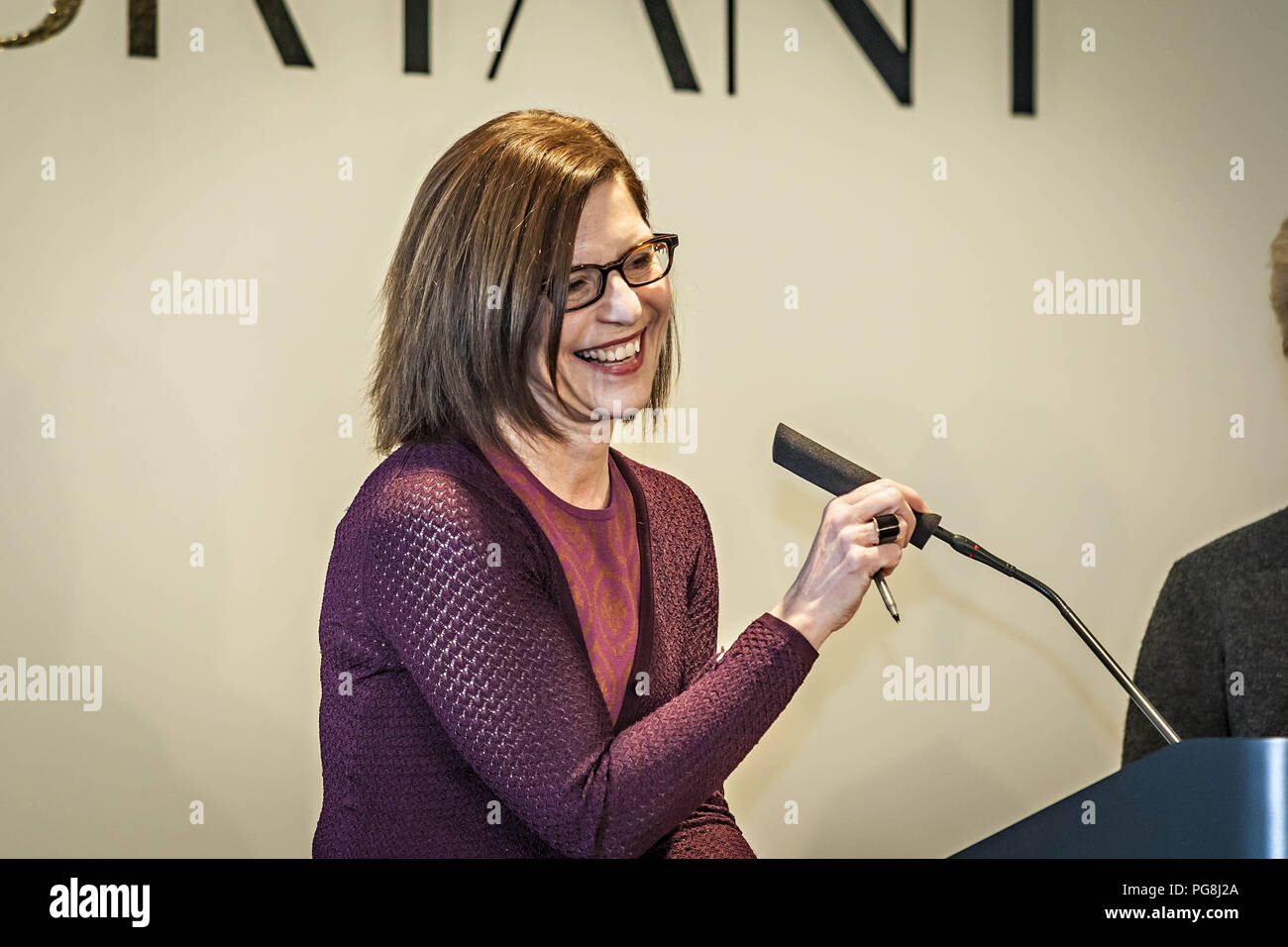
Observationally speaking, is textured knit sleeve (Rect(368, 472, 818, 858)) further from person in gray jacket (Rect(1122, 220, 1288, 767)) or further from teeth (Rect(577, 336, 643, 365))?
person in gray jacket (Rect(1122, 220, 1288, 767))

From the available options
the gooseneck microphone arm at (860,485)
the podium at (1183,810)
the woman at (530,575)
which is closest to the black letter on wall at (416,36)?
the woman at (530,575)

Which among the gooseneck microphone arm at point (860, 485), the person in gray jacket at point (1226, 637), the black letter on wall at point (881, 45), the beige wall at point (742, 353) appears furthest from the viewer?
the black letter on wall at point (881, 45)

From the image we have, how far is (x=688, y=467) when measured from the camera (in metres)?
1.99

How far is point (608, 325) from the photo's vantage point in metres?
1.16

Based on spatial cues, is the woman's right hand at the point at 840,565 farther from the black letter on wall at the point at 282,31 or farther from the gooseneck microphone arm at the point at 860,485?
the black letter on wall at the point at 282,31

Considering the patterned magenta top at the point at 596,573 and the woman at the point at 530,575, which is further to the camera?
the patterned magenta top at the point at 596,573

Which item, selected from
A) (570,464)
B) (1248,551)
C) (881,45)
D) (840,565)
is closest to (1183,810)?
(840,565)

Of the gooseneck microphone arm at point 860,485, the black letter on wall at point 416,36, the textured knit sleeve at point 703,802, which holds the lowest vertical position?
the textured knit sleeve at point 703,802

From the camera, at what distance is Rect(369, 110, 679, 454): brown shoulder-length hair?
3.60ft

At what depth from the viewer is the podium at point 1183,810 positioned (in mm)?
730

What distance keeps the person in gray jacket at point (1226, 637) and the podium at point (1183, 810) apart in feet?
2.12

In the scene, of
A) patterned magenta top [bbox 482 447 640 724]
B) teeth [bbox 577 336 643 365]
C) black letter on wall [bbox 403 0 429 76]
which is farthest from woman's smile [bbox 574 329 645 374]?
black letter on wall [bbox 403 0 429 76]

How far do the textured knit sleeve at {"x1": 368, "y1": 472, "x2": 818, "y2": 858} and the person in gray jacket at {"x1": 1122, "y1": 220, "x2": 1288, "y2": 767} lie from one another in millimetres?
605
